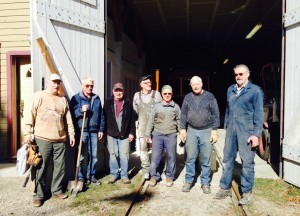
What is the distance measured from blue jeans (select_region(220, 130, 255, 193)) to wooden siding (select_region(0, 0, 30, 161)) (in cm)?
516

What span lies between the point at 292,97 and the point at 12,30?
635cm

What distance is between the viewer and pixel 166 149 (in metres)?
5.30

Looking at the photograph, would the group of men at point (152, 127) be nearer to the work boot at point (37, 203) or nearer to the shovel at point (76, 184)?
the work boot at point (37, 203)

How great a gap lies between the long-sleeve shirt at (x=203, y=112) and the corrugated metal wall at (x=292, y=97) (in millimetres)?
1446

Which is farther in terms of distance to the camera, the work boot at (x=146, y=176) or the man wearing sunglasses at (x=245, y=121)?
the work boot at (x=146, y=176)

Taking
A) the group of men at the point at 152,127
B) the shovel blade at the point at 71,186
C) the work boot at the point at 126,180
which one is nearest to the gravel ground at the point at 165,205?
the group of men at the point at 152,127

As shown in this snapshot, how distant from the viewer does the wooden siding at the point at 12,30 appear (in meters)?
6.68

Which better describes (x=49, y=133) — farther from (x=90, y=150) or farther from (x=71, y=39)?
(x=71, y=39)

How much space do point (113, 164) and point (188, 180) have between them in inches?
58.3

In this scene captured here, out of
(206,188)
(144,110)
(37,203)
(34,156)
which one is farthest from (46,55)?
(206,188)

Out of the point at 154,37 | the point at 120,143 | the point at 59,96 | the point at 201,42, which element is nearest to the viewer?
the point at 59,96

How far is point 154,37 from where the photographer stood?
15.6 meters

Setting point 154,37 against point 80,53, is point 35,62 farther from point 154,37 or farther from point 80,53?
point 154,37

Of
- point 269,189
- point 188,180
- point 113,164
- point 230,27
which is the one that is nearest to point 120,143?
point 113,164
